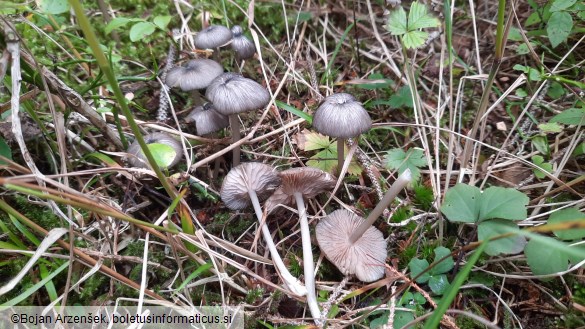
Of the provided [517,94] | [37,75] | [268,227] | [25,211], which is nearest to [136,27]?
[37,75]

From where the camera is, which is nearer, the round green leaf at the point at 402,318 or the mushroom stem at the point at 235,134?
the round green leaf at the point at 402,318

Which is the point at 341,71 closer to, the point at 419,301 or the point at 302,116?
the point at 302,116

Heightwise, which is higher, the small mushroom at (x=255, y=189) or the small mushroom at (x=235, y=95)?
the small mushroom at (x=235, y=95)

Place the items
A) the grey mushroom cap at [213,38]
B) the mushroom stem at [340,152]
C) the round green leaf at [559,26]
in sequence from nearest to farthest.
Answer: the mushroom stem at [340,152]
the round green leaf at [559,26]
the grey mushroom cap at [213,38]

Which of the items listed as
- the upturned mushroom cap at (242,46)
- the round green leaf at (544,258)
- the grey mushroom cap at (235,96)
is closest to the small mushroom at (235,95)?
the grey mushroom cap at (235,96)

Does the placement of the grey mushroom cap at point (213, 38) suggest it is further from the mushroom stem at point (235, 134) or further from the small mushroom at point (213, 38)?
the mushroom stem at point (235, 134)

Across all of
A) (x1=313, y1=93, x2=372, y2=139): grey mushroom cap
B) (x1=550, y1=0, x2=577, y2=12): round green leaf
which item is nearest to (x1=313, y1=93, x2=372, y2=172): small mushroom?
(x1=313, y1=93, x2=372, y2=139): grey mushroom cap

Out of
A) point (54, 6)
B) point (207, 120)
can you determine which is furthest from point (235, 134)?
point (54, 6)
